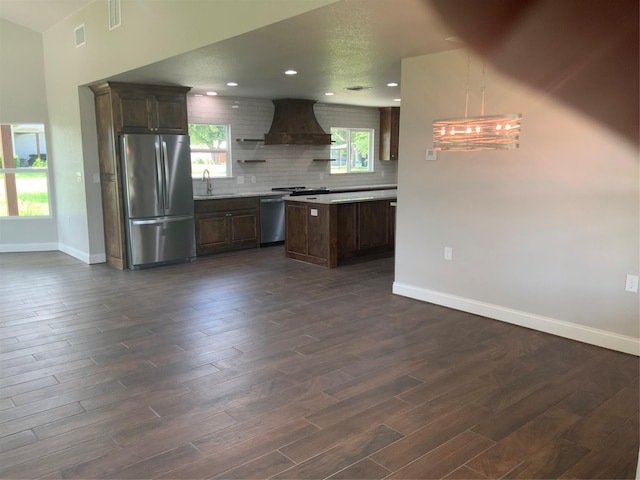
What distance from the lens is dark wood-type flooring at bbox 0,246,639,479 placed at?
93.7 inches

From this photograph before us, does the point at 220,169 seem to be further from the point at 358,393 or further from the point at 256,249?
the point at 358,393

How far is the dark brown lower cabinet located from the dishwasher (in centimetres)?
94

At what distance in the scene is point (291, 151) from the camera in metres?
8.90

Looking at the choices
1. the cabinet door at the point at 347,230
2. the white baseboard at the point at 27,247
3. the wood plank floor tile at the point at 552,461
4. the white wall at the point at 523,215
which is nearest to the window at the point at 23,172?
the white baseboard at the point at 27,247

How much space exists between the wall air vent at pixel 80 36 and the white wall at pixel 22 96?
145 cm

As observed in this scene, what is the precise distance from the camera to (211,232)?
7.36 metres

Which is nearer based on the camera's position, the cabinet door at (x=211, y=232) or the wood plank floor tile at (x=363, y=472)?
the wood plank floor tile at (x=363, y=472)

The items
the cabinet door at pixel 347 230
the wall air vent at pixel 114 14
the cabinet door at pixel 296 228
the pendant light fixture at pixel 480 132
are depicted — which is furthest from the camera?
the cabinet door at pixel 296 228

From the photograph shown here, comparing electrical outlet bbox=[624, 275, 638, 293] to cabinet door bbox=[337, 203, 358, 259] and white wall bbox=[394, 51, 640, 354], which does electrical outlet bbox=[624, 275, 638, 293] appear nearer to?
white wall bbox=[394, 51, 640, 354]

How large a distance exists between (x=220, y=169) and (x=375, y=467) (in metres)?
6.53

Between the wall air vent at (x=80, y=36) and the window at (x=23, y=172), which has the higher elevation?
the wall air vent at (x=80, y=36)

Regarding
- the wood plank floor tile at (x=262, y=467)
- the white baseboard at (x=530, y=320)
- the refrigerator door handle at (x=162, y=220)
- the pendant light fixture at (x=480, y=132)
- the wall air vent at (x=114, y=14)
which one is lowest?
the wood plank floor tile at (x=262, y=467)

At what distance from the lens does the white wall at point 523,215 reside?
364 cm

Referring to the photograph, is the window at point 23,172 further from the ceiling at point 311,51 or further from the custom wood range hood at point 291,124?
the custom wood range hood at point 291,124
